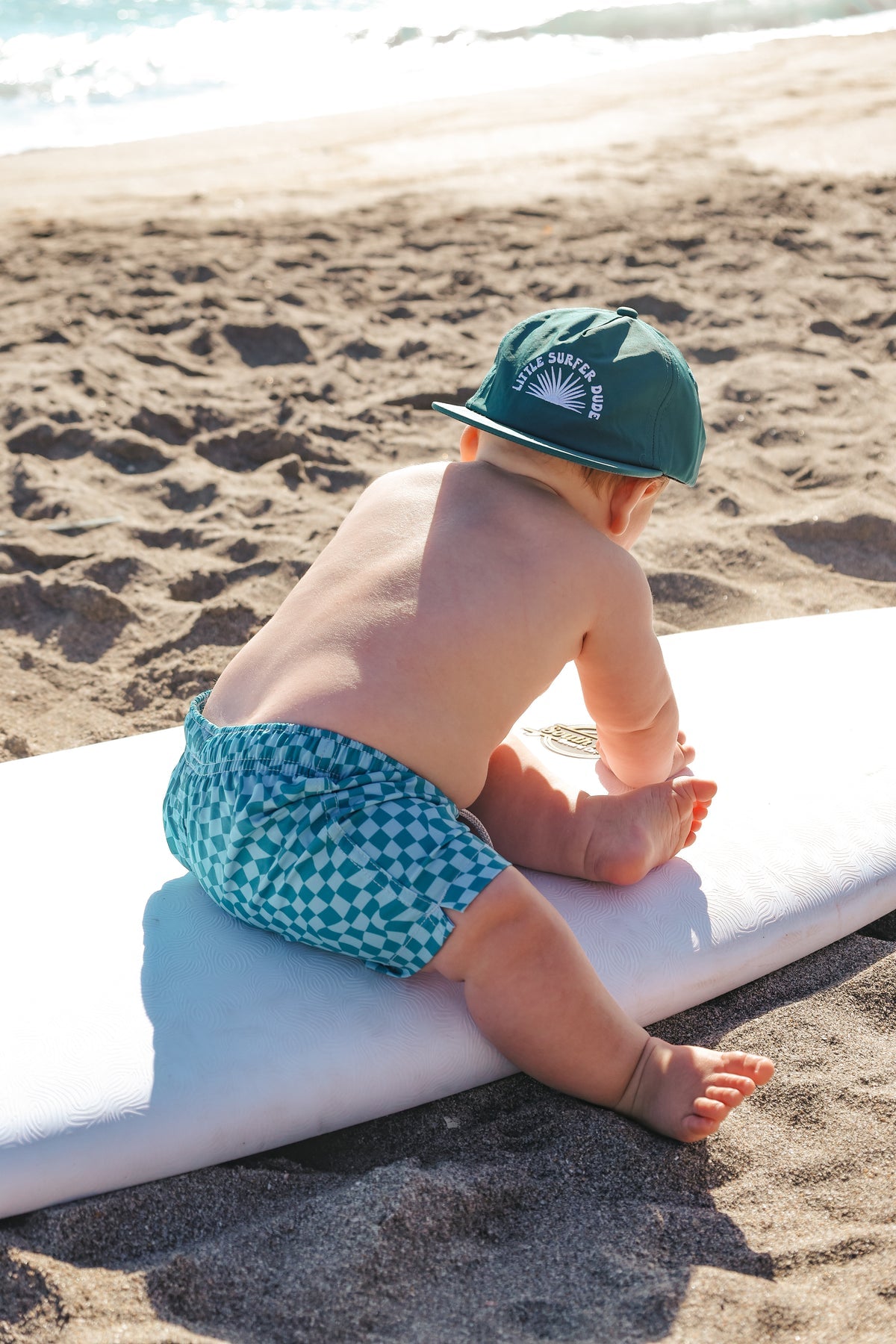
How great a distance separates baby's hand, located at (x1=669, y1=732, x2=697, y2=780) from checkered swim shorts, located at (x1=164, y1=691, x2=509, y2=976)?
1.84 feet

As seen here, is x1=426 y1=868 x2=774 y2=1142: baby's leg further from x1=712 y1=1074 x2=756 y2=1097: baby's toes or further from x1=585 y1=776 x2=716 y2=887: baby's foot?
x1=585 y1=776 x2=716 y2=887: baby's foot

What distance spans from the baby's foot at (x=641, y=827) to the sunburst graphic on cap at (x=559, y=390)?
594 millimetres

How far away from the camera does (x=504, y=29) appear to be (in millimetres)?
11672

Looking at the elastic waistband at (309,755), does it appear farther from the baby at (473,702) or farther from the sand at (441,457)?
the sand at (441,457)

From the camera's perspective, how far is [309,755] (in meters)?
1.52

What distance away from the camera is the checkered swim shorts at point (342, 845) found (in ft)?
4.89

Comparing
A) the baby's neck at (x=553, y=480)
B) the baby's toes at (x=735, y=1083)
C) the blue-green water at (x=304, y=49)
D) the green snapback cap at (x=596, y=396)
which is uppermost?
the blue-green water at (x=304, y=49)

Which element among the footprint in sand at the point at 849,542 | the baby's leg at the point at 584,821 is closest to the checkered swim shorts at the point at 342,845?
the baby's leg at the point at 584,821

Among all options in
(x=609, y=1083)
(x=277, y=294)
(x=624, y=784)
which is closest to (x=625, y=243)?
(x=277, y=294)

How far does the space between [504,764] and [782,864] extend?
1.53ft

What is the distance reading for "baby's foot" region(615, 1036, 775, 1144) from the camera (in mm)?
1445

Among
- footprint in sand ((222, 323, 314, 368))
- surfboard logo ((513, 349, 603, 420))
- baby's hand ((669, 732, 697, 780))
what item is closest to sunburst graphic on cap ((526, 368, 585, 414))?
surfboard logo ((513, 349, 603, 420))

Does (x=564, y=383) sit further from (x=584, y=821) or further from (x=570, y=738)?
(x=570, y=738)

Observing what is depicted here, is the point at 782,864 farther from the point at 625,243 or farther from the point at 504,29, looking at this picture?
the point at 504,29
